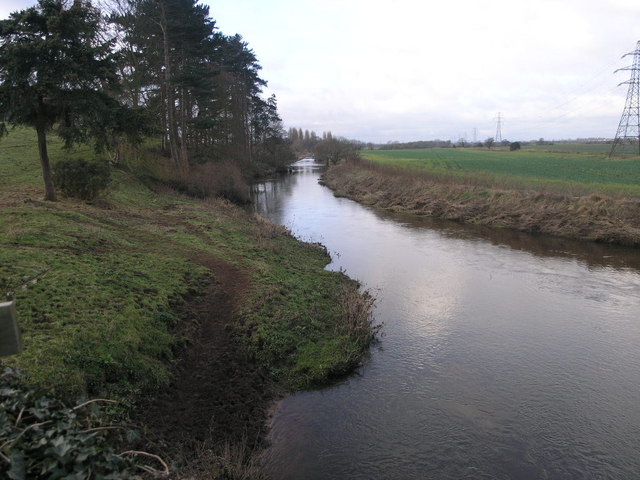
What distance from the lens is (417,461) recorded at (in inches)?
262

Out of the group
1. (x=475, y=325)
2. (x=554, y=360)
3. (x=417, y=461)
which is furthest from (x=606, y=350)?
(x=417, y=461)

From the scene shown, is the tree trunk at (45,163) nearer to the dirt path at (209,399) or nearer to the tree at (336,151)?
the dirt path at (209,399)

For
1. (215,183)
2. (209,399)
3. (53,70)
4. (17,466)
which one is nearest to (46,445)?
(17,466)

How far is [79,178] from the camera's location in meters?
17.0

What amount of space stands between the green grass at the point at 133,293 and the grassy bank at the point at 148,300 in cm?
3

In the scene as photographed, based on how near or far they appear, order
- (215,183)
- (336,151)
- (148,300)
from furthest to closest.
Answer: (336,151) → (215,183) → (148,300)

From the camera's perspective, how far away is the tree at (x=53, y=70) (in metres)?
12.8

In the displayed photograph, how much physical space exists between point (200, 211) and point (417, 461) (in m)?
17.0

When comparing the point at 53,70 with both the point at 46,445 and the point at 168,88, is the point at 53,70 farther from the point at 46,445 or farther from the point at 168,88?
the point at 168,88

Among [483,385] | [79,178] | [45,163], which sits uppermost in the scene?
[45,163]

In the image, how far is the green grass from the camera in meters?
6.64

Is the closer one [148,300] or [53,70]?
[148,300]

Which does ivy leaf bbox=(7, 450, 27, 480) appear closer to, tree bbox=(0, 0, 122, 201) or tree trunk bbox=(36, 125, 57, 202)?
tree bbox=(0, 0, 122, 201)

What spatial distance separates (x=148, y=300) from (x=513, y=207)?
22868 mm
